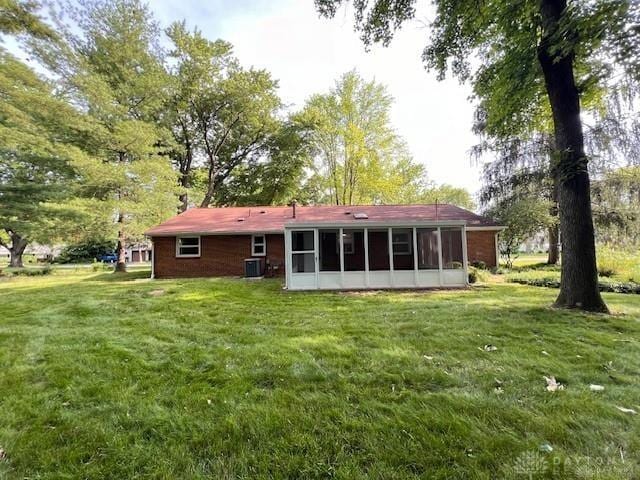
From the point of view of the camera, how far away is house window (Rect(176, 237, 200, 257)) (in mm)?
14914

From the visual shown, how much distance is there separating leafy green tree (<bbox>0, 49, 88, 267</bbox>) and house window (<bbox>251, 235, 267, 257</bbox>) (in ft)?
27.2

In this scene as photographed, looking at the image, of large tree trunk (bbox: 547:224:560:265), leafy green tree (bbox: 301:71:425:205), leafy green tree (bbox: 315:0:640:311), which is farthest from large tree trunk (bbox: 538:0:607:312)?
leafy green tree (bbox: 301:71:425:205)

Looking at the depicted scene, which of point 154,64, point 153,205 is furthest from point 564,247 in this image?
point 154,64

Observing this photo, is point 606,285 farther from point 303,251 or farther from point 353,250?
point 303,251

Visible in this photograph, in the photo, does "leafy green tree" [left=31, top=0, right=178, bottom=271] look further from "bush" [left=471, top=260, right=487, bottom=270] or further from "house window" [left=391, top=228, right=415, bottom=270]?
"bush" [left=471, top=260, right=487, bottom=270]

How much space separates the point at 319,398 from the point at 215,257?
1289 cm

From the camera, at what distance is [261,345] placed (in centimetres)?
476

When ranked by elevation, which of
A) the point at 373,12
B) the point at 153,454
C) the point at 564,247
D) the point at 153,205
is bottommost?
the point at 153,454

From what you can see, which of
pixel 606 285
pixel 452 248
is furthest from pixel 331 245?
pixel 606 285

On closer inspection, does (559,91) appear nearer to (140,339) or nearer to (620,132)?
(620,132)

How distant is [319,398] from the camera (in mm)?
3125

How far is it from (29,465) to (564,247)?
29.7 ft

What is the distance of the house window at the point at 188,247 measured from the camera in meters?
14.9

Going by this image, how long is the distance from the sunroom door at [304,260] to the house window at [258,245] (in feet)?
12.9
